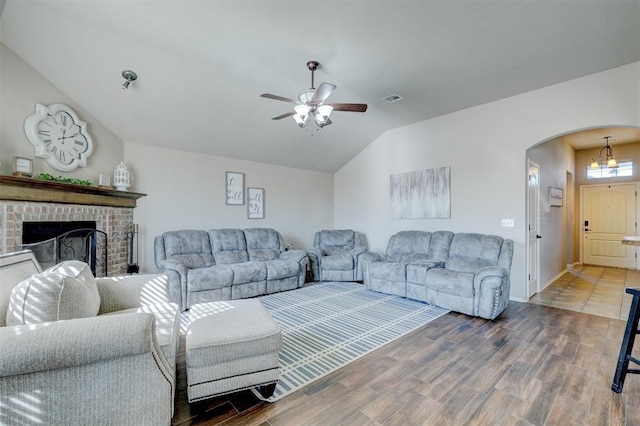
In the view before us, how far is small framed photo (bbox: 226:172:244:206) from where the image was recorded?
557 cm

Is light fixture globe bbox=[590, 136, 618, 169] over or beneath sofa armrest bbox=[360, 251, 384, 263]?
over

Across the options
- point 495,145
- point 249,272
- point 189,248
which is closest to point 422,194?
point 495,145

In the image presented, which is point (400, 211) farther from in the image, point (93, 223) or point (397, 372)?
point (93, 223)

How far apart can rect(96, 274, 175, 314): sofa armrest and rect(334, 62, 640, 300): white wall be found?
4.43 meters

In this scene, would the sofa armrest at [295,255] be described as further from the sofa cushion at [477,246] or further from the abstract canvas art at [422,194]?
the sofa cushion at [477,246]

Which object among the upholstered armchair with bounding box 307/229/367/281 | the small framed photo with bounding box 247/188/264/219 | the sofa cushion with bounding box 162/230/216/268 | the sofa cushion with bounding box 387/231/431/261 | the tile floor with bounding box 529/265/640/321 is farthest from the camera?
the small framed photo with bounding box 247/188/264/219

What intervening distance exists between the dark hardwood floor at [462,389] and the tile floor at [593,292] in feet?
3.23

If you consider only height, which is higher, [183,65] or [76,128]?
[183,65]

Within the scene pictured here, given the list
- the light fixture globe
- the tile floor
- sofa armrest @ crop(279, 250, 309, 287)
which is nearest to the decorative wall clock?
sofa armrest @ crop(279, 250, 309, 287)

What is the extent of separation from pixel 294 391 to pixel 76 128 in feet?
13.7

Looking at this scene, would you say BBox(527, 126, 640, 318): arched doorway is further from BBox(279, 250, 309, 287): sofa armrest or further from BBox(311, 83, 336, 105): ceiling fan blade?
BBox(279, 250, 309, 287): sofa armrest

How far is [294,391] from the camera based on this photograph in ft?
6.84

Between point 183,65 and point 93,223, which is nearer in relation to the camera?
point 183,65

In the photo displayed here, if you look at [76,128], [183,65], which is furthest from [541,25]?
[76,128]
